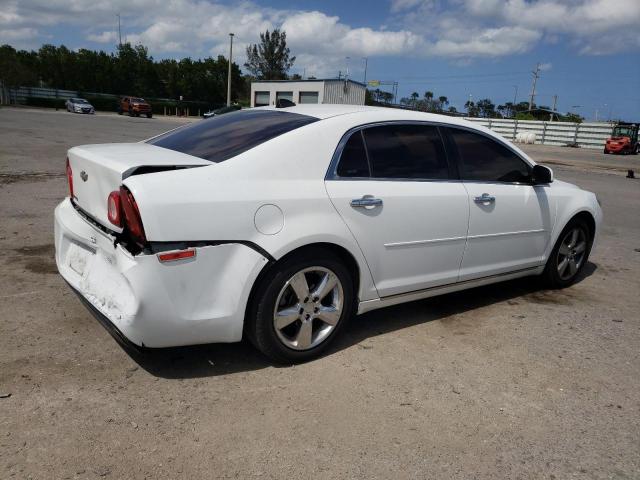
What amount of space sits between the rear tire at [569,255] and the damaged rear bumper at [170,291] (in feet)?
10.6

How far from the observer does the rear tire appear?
5020 mm

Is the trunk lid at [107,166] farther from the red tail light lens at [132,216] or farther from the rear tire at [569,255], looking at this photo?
the rear tire at [569,255]

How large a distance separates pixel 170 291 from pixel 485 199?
2.55m

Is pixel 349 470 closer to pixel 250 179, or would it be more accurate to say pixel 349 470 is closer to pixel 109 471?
pixel 109 471

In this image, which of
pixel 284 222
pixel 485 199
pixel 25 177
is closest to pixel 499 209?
pixel 485 199

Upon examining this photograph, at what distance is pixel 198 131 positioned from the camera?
388cm

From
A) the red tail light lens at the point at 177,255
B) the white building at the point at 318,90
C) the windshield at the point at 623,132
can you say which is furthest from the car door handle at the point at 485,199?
the white building at the point at 318,90

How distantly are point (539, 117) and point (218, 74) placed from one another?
45824 millimetres

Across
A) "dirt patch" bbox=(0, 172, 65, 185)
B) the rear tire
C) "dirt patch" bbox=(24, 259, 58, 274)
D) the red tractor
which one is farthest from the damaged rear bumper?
the red tractor

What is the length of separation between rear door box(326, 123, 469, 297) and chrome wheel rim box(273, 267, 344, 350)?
33cm

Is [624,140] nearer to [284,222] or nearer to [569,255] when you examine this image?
[569,255]

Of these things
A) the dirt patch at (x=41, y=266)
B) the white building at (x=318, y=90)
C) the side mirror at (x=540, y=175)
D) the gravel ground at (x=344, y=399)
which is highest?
the white building at (x=318, y=90)

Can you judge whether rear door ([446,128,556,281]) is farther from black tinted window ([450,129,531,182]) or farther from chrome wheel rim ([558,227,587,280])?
chrome wheel rim ([558,227,587,280])

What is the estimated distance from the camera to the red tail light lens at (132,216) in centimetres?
270
